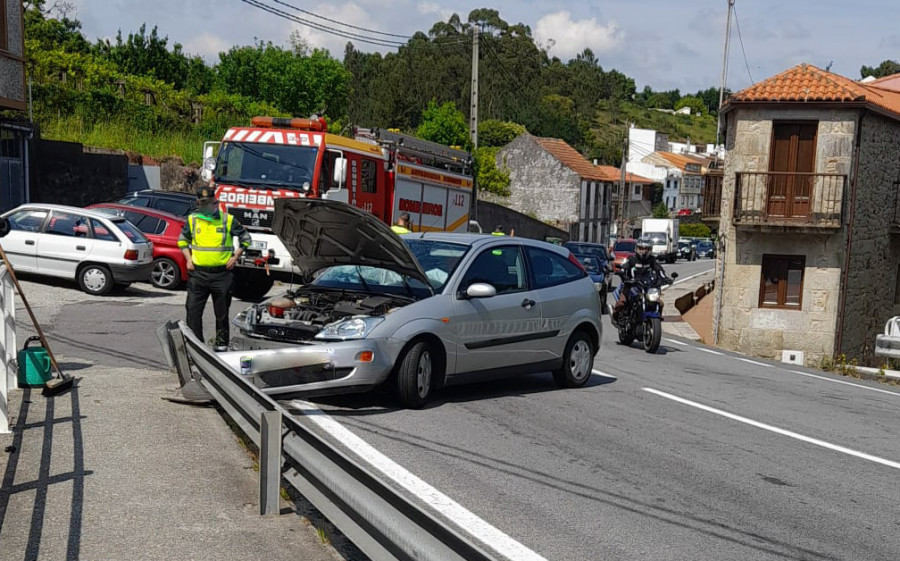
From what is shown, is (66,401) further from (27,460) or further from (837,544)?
(837,544)

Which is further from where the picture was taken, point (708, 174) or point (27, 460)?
point (708, 174)

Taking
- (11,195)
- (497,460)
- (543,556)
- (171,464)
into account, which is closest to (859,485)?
(497,460)

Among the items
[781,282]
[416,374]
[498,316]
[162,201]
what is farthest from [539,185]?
[416,374]

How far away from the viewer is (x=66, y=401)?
7.90 metres

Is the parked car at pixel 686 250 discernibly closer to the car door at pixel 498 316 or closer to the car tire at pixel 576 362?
the car tire at pixel 576 362

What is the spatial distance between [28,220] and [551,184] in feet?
198

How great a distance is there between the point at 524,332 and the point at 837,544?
455cm

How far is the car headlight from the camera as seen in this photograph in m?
8.02

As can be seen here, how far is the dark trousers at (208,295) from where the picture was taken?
385 inches

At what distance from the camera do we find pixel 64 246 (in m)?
17.3

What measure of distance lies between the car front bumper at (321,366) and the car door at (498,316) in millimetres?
1021

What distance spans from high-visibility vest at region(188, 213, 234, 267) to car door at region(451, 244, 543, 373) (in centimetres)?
265

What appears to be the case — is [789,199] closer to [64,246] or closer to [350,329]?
[64,246]

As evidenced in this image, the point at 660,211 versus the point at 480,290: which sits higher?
the point at 660,211
